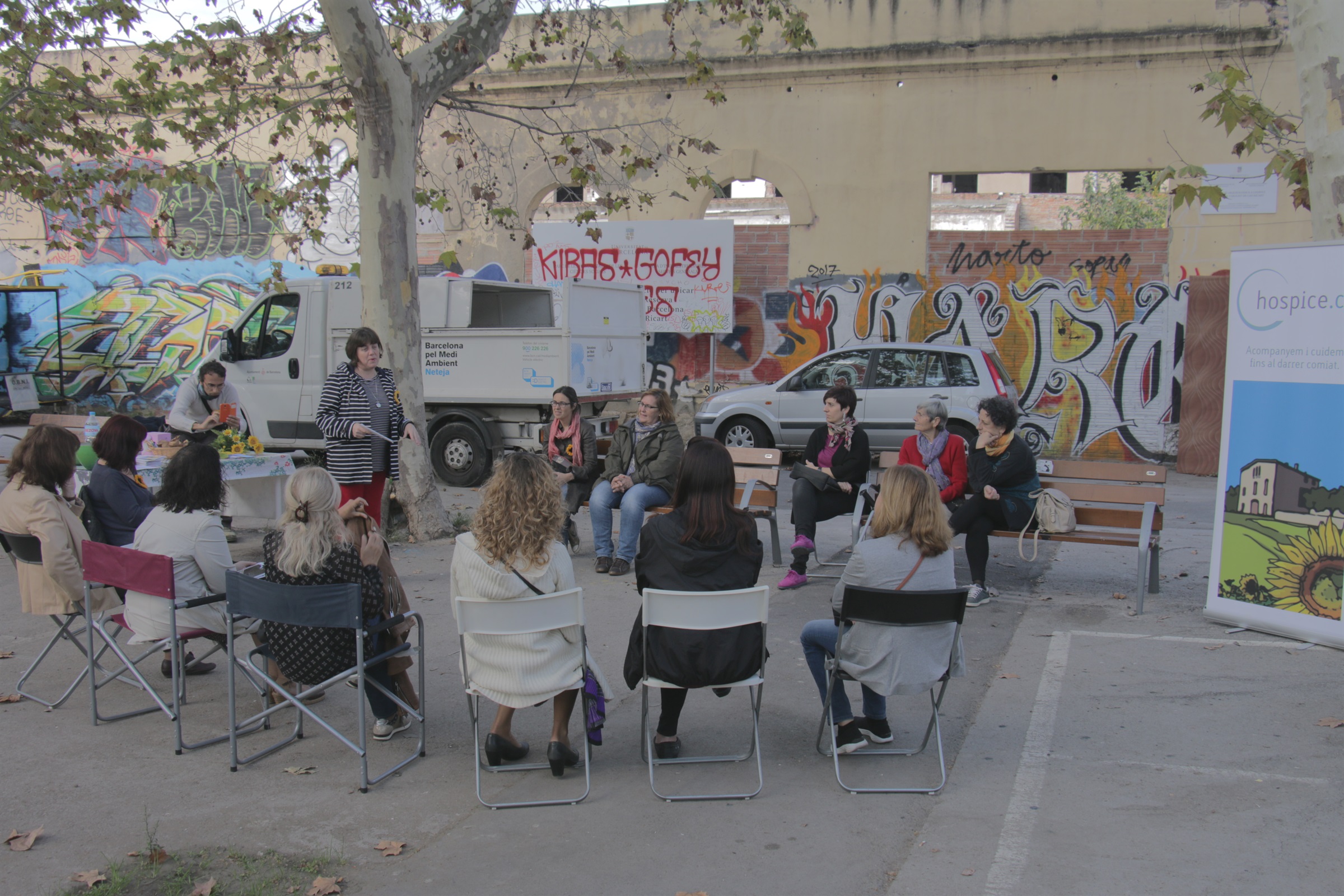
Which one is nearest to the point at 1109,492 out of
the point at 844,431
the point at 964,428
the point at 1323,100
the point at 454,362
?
the point at 844,431

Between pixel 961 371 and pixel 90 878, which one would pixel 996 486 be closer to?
pixel 90 878

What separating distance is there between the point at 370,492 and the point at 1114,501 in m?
5.28

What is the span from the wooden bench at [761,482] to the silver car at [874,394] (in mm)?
4069

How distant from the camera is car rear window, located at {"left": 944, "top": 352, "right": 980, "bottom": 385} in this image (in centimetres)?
1215

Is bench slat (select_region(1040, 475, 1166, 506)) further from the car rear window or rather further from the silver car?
the car rear window

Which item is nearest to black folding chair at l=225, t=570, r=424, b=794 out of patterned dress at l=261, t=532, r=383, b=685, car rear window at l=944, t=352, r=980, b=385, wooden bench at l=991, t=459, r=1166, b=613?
patterned dress at l=261, t=532, r=383, b=685

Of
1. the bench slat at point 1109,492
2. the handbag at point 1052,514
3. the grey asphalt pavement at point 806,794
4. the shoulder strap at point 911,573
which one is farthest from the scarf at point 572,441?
the shoulder strap at point 911,573

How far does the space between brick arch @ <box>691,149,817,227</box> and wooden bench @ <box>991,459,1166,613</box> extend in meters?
9.12

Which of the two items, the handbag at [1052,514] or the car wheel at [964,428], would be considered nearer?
the handbag at [1052,514]

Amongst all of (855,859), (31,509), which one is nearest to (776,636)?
(855,859)

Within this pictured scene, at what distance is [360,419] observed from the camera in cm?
717

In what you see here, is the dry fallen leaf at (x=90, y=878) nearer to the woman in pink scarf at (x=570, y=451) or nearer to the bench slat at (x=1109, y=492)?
the woman in pink scarf at (x=570, y=451)

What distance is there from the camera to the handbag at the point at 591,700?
399 cm

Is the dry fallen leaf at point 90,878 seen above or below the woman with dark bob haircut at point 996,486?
below
